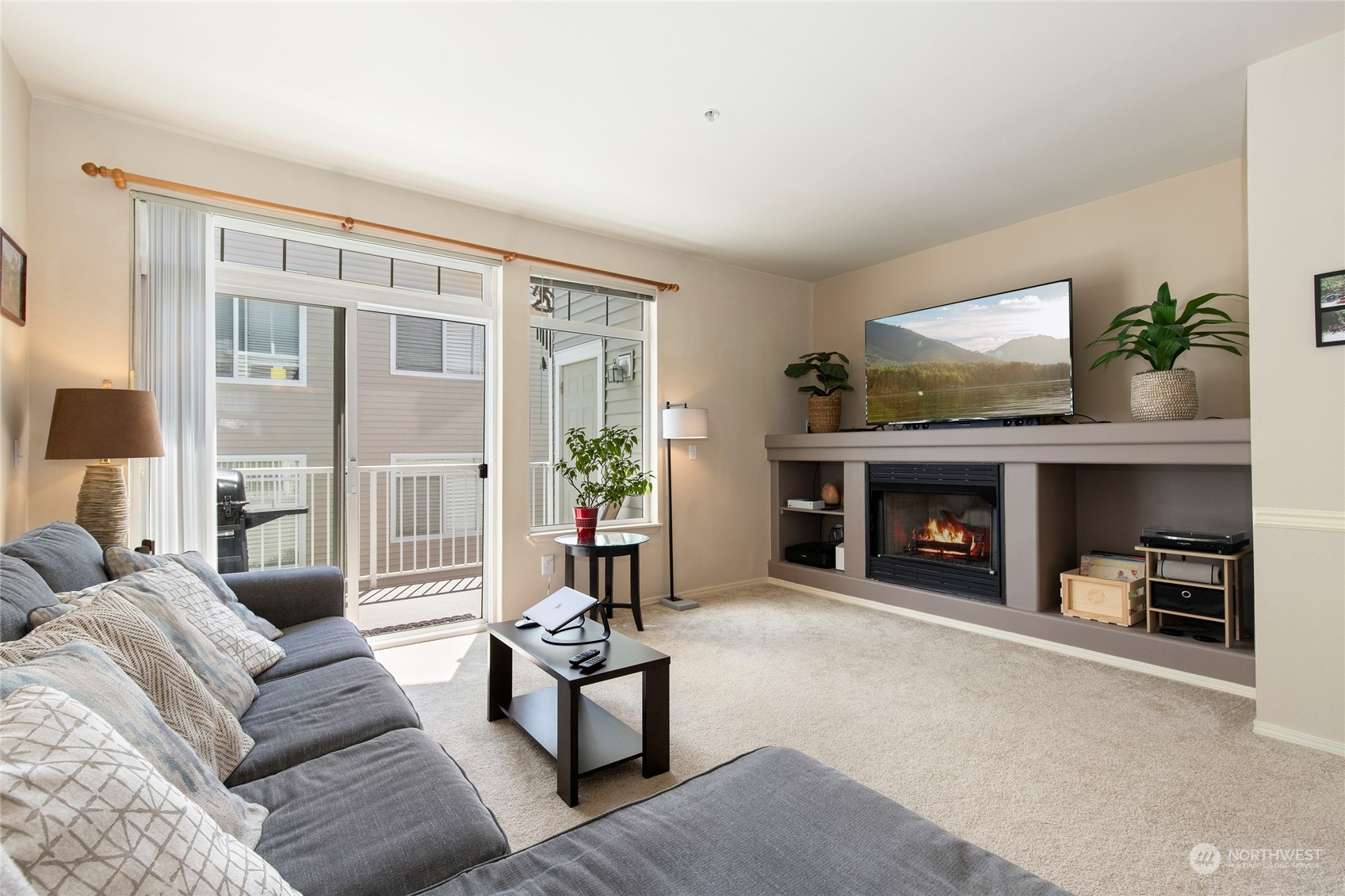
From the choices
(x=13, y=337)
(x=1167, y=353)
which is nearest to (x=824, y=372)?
(x=1167, y=353)

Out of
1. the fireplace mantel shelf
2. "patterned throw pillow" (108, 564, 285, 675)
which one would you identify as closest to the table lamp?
"patterned throw pillow" (108, 564, 285, 675)

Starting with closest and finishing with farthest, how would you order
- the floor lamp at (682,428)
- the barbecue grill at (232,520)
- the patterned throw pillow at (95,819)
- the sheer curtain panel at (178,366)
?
the patterned throw pillow at (95,819) → the sheer curtain panel at (178,366) → the barbecue grill at (232,520) → the floor lamp at (682,428)

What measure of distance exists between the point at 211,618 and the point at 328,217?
228 centimetres

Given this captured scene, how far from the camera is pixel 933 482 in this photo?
425cm

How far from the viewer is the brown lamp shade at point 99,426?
2385mm

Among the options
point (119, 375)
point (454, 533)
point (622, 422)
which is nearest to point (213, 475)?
point (119, 375)

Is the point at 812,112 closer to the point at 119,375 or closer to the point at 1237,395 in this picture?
the point at 1237,395

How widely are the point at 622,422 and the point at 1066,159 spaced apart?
316 cm

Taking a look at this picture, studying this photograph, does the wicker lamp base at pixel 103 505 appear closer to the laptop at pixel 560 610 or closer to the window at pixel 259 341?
the window at pixel 259 341

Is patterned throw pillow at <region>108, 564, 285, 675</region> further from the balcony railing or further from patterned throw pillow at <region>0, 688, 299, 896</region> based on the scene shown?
the balcony railing


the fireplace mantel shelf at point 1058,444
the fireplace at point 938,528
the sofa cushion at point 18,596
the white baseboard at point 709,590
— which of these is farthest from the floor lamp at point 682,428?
the sofa cushion at point 18,596

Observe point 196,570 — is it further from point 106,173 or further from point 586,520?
point 586,520

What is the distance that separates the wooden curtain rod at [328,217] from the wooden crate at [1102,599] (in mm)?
3264

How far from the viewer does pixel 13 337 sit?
2516 millimetres
